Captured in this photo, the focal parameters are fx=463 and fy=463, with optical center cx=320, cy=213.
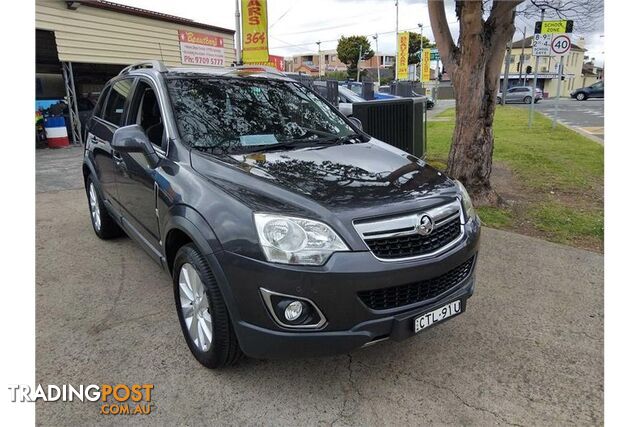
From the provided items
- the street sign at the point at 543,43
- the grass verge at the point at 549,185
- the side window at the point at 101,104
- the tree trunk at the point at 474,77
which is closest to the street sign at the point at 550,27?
the street sign at the point at 543,43

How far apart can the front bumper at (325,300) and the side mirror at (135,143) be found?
1194 mm

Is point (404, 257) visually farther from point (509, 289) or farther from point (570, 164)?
point (570, 164)

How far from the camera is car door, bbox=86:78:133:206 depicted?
4355 millimetres

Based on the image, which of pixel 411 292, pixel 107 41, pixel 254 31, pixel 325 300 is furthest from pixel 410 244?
pixel 107 41

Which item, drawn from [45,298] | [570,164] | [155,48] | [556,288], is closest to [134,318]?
[45,298]

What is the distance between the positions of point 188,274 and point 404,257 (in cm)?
135

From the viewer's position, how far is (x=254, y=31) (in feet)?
35.9

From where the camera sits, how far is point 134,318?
3.57 meters

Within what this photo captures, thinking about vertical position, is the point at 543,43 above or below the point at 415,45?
below

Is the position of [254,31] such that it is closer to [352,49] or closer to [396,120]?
[396,120]

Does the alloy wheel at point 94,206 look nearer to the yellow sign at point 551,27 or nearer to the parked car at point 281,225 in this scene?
the parked car at point 281,225

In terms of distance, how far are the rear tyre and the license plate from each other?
3707 mm

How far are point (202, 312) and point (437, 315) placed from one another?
1.38 metres

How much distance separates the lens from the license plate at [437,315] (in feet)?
Answer: 8.29
